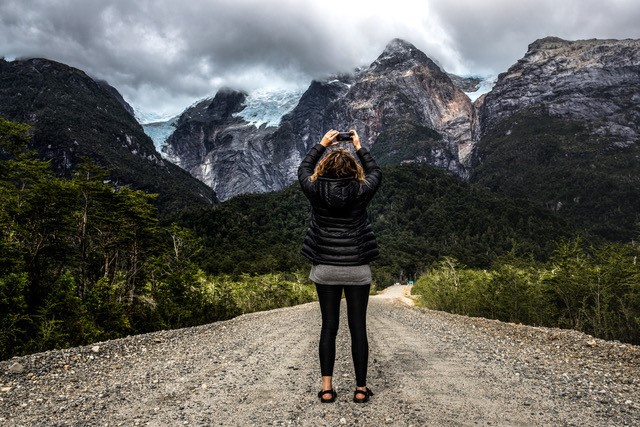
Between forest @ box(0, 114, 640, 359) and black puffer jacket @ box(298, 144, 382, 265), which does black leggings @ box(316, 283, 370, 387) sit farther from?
forest @ box(0, 114, 640, 359)

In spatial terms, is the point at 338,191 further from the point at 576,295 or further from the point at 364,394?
the point at 576,295

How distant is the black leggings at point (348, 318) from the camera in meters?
3.79

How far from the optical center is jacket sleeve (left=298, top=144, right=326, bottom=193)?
403 cm

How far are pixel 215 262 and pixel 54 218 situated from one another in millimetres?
66198

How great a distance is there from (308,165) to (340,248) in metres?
0.96

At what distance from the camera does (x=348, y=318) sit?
3770mm

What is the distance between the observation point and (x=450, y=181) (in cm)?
15112

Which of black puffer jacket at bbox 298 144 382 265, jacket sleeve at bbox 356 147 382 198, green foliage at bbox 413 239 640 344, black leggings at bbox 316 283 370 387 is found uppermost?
jacket sleeve at bbox 356 147 382 198

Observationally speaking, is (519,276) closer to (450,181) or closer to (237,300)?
(237,300)

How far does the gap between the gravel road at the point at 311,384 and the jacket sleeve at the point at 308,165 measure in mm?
2072

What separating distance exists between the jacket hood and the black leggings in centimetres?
80

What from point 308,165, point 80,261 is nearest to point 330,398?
point 308,165

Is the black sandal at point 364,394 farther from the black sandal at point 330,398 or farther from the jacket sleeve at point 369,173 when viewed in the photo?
the jacket sleeve at point 369,173

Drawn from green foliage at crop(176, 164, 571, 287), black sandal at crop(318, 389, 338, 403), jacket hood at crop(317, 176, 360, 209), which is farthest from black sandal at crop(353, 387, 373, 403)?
green foliage at crop(176, 164, 571, 287)
